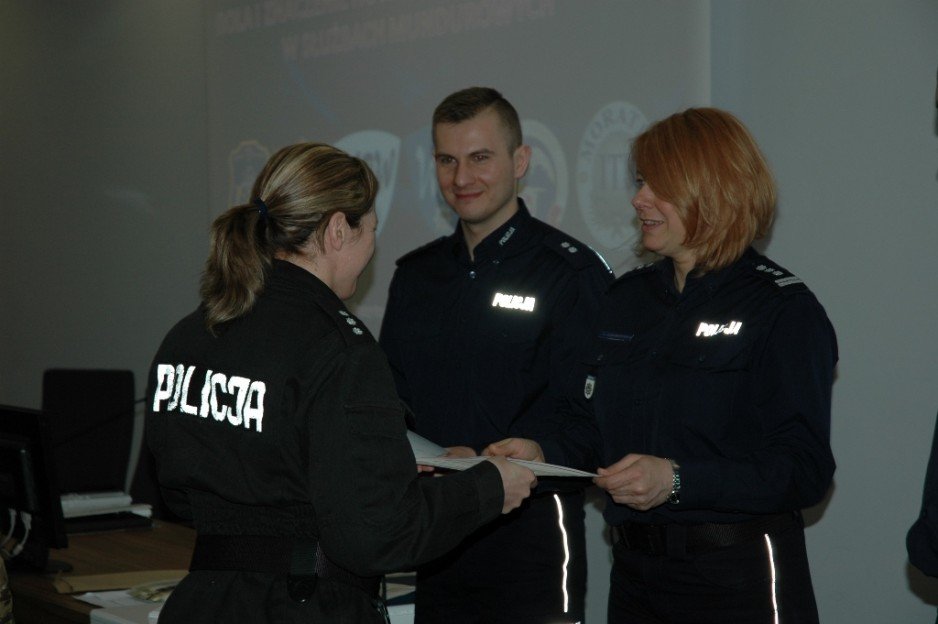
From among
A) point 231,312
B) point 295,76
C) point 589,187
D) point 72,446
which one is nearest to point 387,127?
point 295,76

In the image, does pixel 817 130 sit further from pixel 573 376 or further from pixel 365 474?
pixel 365 474

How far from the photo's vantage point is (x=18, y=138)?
6387mm

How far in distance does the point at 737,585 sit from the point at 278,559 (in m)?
0.79

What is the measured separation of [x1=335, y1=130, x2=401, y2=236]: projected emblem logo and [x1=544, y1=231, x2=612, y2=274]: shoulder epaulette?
1535 mm

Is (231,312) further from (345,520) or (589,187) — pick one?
(589,187)

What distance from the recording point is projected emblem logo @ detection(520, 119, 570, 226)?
3.45 m

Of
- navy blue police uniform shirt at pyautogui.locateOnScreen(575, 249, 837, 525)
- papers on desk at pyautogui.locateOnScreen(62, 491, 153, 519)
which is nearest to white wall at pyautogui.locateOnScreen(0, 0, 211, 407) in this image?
papers on desk at pyautogui.locateOnScreen(62, 491, 153, 519)

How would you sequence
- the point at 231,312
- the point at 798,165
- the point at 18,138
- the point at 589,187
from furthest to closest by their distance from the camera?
1. the point at 18,138
2. the point at 589,187
3. the point at 798,165
4. the point at 231,312

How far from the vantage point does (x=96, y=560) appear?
→ 284cm

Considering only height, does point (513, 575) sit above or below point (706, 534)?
below

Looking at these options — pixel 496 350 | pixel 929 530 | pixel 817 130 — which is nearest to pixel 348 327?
pixel 929 530

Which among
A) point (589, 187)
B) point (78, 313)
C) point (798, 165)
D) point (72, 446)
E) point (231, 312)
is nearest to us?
point (231, 312)

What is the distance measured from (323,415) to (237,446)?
155 mm

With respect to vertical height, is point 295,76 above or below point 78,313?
above
